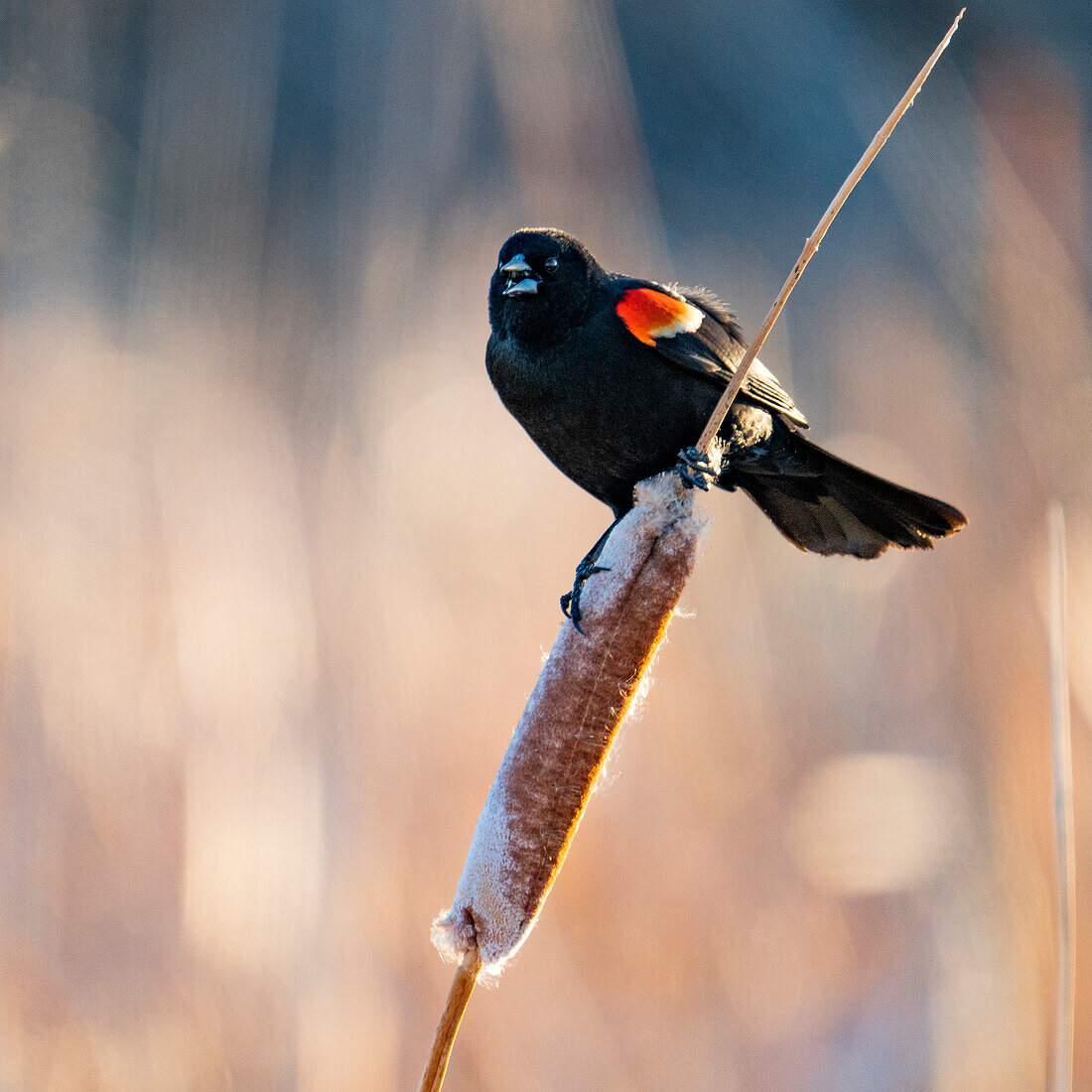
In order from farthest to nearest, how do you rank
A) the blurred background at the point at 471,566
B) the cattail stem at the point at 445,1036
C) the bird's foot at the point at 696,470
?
the blurred background at the point at 471,566, the bird's foot at the point at 696,470, the cattail stem at the point at 445,1036

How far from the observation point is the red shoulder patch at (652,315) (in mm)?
1166

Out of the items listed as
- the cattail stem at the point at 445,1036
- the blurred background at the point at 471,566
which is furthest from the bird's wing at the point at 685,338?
the cattail stem at the point at 445,1036

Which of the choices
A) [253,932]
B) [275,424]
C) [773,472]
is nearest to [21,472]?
[275,424]

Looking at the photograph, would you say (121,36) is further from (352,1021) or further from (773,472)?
(352,1021)

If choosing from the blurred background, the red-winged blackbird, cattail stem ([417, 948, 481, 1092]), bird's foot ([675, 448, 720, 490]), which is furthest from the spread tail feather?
cattail stem ([417, 948, 481, 1092])

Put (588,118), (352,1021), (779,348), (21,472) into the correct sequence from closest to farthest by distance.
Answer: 1. (352,1021)
2. (21,472)
3. (779,348)
4. (588,118)

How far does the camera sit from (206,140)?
9.59ft

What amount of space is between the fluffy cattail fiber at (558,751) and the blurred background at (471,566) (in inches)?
27.6

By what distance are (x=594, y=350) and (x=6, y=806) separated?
66.0 inches

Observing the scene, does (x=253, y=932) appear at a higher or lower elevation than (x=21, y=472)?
lower

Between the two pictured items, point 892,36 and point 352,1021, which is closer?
point 352,1021

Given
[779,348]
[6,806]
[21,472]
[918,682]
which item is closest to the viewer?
[6,806]

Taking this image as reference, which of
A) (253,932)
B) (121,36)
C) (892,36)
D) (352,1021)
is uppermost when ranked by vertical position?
(892,36)

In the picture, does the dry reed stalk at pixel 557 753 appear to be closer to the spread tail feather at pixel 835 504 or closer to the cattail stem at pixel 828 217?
the cattail stem at pixel 828 217
